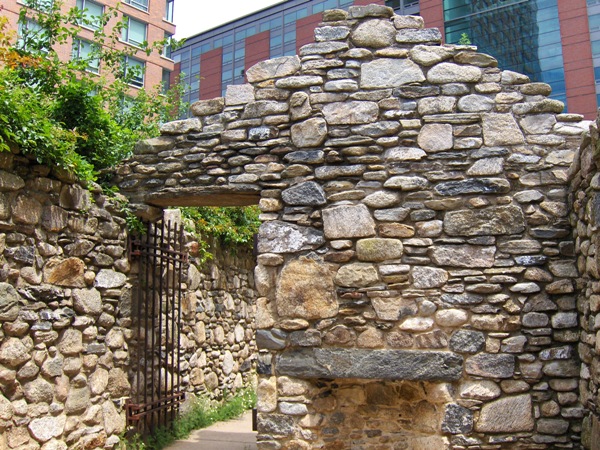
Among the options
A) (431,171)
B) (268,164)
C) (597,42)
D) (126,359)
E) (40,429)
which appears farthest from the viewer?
(597,42)

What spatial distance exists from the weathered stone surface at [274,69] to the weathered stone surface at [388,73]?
57cm

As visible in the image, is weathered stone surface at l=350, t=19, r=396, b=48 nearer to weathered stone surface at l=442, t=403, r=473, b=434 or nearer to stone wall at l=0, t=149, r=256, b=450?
stone wall at l=0, t=149, r=256, b=450

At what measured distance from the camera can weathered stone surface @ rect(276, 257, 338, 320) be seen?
166 inches

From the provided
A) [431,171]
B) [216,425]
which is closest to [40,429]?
[216,425]

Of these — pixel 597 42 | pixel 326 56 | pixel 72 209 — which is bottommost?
pixel 72 209

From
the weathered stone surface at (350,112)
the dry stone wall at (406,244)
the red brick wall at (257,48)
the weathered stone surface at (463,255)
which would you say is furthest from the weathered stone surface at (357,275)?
the red brick wall at (257,48)

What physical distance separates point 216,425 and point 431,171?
159 inches

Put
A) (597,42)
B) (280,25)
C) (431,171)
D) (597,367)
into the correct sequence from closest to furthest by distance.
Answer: (597,367), (431,171), (597,42), (280,25)

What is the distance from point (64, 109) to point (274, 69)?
2.15 metres

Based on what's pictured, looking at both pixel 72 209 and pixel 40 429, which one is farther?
pixel 72 209

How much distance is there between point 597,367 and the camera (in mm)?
3402

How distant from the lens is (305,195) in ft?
14.4

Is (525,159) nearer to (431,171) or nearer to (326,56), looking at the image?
(431,171)

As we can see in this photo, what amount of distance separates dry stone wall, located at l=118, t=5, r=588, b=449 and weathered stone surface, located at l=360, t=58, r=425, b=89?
12 millimetres
